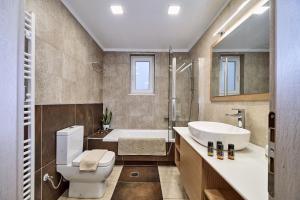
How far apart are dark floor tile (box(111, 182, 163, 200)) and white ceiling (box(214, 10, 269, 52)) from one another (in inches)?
74.3

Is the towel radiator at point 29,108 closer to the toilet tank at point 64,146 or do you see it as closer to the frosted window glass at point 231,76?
the toilet tank at point 64,146

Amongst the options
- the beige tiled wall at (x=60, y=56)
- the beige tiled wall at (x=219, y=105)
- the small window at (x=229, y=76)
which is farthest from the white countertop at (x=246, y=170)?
the beige tiled wall at (x=60, y=56)

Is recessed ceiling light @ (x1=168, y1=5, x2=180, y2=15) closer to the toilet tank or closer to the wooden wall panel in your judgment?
the toilet tank

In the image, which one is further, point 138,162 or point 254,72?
point 138,162

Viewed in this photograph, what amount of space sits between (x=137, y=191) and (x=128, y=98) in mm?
2242

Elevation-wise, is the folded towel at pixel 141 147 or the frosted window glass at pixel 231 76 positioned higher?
the frosted window glass at pixel 231 76

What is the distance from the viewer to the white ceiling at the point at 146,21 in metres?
2.29

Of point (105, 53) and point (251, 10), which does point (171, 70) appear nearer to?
point (105, 53)

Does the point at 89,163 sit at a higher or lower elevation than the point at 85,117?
lower

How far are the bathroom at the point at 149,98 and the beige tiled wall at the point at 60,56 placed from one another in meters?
0.01

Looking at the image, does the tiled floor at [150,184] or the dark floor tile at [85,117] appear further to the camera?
the dark floor tile at [85,117]

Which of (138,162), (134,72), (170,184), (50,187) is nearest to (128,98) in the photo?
(134,72)

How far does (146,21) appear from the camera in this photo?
2.77 metres

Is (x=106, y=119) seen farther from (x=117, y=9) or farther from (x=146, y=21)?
(x=117, y=9)
